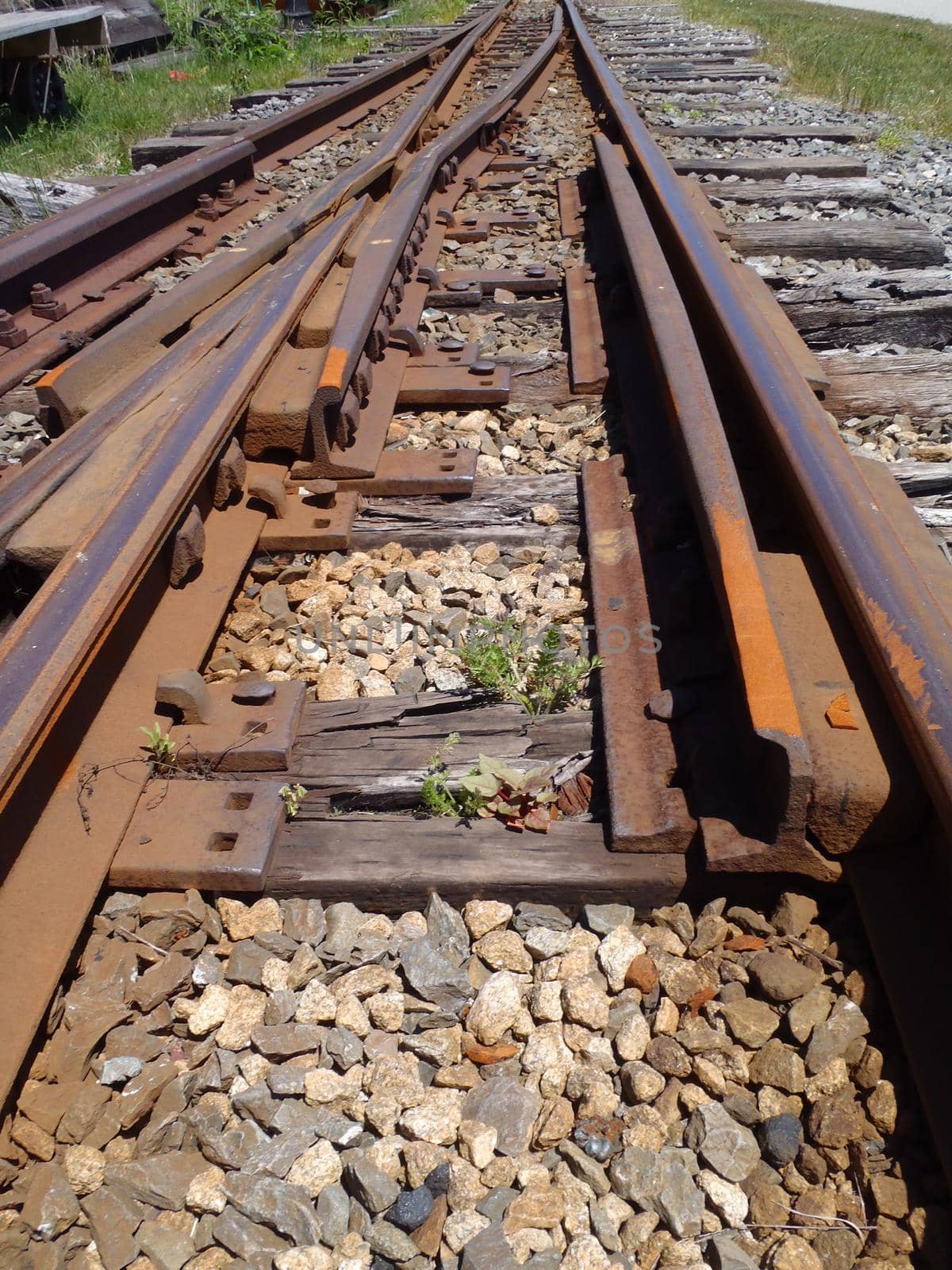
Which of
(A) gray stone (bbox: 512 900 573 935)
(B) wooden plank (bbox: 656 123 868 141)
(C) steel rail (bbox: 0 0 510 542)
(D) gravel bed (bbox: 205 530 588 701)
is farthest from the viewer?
(B) wooden plank (bbox: 656 123 868 141)

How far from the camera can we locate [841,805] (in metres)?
1.52

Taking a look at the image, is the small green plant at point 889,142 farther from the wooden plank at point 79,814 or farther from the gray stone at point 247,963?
the gray stone at point 247,963

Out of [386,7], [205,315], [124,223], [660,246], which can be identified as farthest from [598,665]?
[386,7]

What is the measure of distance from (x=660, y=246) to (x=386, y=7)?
15.5 m

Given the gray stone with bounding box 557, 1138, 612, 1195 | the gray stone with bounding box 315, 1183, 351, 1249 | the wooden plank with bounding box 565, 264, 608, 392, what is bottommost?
the gray stone with bounding box 315, 1183, 351, 1249

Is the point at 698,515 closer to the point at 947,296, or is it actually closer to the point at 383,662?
the point at 383,662

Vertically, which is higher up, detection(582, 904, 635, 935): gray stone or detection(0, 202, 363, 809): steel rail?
detection(0, 202, 363, 809): steel rail

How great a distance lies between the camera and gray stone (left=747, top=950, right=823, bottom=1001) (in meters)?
1.50

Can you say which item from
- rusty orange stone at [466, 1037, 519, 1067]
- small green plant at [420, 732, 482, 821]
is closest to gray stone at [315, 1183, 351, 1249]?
rusty orange stone at [466, 1037, 519, 1067]

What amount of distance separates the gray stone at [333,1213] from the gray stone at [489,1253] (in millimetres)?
162

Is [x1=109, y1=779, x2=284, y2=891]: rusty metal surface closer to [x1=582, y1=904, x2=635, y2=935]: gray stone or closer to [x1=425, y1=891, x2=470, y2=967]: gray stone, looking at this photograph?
[x1=425, y1=891, x2=470, y2=967]: gray stone

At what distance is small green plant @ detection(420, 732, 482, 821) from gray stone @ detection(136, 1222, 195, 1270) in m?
0.76

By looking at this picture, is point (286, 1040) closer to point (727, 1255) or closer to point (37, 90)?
point (727, 1255)

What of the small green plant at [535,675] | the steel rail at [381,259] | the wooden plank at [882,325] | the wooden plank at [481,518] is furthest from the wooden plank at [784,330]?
the small green plant at [535,675]
